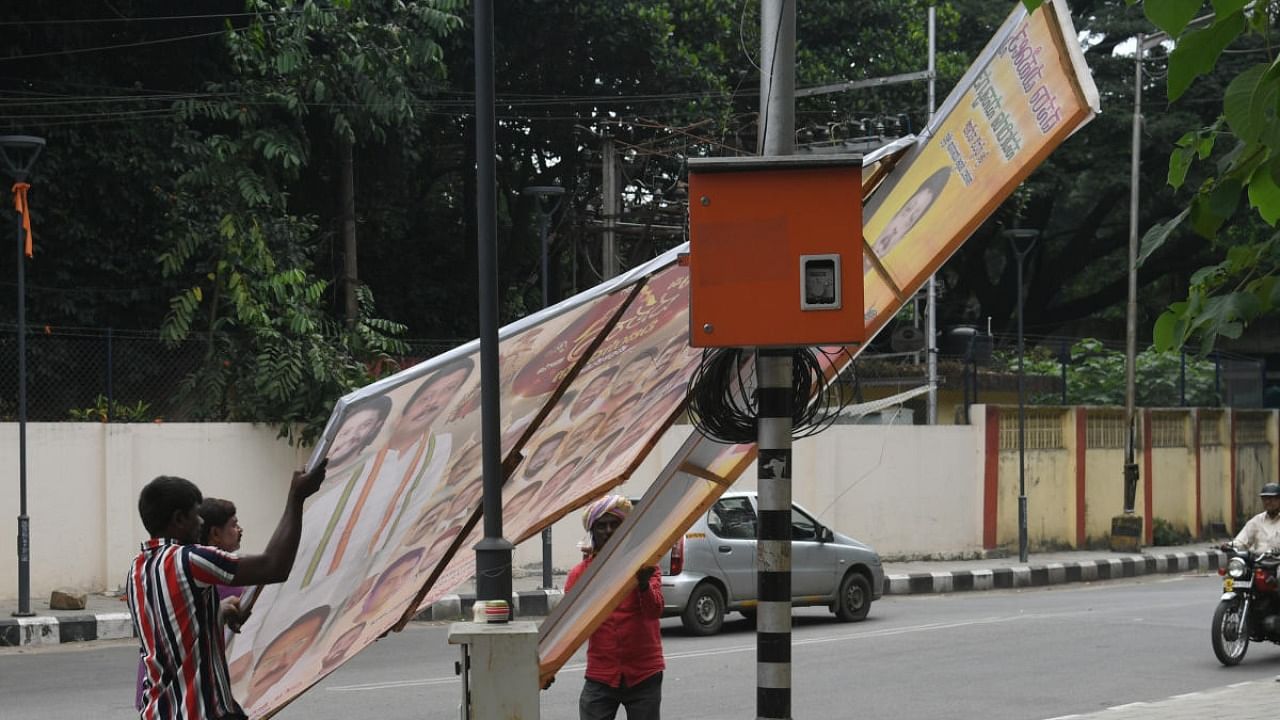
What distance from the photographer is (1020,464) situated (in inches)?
1003

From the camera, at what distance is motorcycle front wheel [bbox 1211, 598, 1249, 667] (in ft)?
43.7

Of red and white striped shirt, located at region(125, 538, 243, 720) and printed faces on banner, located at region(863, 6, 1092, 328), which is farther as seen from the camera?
printed faces on banner, located at region(863, 6, 1092, 328)

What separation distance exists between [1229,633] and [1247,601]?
0.36 m

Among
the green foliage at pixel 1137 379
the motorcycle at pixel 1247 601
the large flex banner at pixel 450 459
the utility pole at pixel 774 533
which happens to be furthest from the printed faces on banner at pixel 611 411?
the green foliage at pixel 1137 379

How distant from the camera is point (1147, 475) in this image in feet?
100.0

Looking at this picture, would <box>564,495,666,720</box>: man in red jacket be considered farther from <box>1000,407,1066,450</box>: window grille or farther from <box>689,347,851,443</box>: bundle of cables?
<box>1000,407,1066,450</box>: window grille

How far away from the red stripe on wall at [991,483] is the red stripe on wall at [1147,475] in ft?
16.7

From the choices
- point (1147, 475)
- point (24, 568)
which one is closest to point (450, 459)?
point (24, 568)

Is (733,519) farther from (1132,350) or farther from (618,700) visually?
(1132,350)

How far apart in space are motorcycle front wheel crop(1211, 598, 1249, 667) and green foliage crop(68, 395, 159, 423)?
41.7 feet

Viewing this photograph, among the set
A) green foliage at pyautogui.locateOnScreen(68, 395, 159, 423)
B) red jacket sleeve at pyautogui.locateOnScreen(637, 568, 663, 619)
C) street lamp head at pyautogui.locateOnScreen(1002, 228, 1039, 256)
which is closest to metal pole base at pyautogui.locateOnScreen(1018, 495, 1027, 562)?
street lamp head at pyautogui.locateOnScreen(1002, 228, 1039, 256)

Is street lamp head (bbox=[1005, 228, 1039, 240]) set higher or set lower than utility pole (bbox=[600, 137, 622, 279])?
lower

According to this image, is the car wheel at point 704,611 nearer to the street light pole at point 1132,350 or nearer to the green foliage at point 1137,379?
the street light pole at point 1132,350

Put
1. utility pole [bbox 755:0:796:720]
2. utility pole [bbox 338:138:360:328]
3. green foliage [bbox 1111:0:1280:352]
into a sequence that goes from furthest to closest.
→ utility pole [bbox 338:138:360:328] → utility pole [bbox 755:0:796:720] → green foliage [bbox 1111:0:1280:352]
